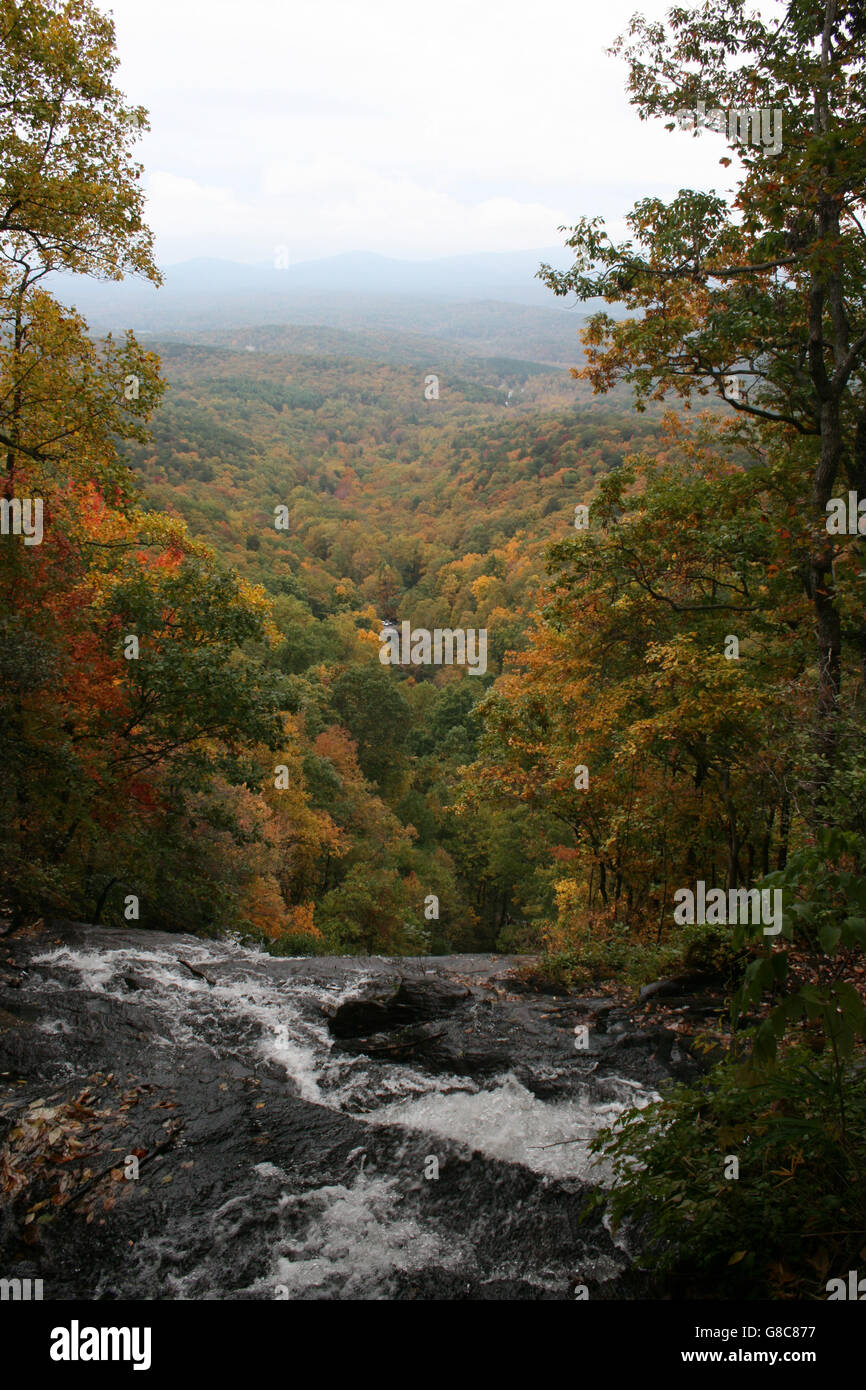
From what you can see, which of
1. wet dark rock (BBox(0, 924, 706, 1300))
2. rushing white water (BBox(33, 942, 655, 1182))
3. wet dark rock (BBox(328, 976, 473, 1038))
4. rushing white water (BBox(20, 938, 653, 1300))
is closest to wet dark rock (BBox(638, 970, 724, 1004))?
wet dark rock (BBox(0, 924, 706, 1300))

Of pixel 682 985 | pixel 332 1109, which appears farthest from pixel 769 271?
pixel 332 1109

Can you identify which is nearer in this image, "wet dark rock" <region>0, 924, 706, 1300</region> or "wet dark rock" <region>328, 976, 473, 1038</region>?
"wet dark rock" <region>0, 924, 706, 1300</region>

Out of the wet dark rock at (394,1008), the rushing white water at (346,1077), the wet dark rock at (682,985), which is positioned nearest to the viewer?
the rushing white water at (346,1077)

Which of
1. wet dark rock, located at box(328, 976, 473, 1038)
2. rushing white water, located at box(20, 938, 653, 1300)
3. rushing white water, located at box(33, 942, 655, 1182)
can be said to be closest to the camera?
rushing white water, located at box(20, 938, 653, 1300)

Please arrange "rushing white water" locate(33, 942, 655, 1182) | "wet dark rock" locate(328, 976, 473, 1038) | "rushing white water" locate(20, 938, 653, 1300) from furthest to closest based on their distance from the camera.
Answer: "wet dark rock" locate(328, 976, 473, 1038) → "rushing white water" locate(33, 942, 655, 1182) → "rushing white water" locate(20, 938, 653, 1300)

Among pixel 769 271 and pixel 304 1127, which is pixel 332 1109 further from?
pixel 769 271

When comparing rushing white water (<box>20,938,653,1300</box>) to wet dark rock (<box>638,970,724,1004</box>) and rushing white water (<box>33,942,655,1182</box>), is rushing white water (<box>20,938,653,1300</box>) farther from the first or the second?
wet dark rock (<box>638,970,724,1004</box>)

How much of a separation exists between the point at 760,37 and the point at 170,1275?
17687mm

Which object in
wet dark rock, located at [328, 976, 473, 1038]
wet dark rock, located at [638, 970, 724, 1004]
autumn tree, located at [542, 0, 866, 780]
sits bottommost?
wet dark rock, located at [328, 976, 473, 1038]

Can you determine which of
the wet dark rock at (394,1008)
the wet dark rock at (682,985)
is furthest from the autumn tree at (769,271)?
the wet dark rock at (394,1008)

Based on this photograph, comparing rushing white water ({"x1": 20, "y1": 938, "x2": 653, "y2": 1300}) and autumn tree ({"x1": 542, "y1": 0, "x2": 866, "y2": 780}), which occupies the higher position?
autumn tree ({"x1": 542, "y1": 0, "x2": 866, "y2": 780})

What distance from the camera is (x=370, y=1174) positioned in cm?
718

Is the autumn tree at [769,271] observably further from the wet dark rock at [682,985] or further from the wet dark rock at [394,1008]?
the wet dark rock at [394,1008]

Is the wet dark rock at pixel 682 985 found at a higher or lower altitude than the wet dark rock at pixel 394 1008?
higher
